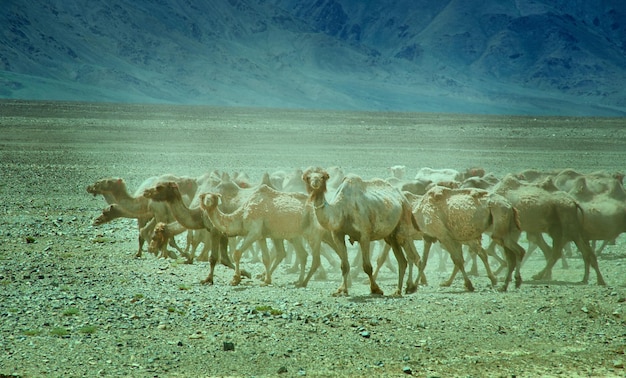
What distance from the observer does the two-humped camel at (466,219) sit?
49.2 feet

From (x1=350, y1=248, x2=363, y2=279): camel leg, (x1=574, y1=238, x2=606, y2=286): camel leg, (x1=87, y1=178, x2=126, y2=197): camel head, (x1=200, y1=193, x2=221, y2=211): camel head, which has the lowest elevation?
(x1=350, y1=248, x2=363, y2=279): camel leg

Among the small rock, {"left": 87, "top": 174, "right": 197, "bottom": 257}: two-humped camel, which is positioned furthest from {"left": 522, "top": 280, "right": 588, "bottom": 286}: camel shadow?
{"left": 87, "top": 174, "right": 197, "bottom": 257}: two-humped camel

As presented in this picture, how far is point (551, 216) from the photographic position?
1661 centimetres

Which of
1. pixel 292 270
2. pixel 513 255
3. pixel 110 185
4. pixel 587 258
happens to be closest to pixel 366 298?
pixel 513 255

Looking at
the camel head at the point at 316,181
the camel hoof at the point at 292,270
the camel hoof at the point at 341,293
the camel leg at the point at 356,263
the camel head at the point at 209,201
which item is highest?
the camel head at the point at 316,181

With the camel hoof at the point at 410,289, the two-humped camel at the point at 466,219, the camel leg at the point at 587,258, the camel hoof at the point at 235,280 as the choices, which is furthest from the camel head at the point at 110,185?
the camel leg at the point at 587,258

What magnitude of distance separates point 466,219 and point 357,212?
1.82 m

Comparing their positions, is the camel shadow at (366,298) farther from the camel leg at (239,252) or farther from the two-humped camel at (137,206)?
the two-humped camel at (137,206)

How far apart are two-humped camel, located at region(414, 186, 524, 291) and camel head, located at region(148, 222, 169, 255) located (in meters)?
5.16

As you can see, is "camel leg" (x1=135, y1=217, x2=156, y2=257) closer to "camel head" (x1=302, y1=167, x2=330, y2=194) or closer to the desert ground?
the desert ground

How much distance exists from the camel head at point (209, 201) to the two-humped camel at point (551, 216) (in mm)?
4783

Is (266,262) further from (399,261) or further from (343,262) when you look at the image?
(399,261)

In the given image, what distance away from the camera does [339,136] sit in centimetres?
8675

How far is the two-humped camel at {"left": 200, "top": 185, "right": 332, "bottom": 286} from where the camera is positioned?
15539 mm
